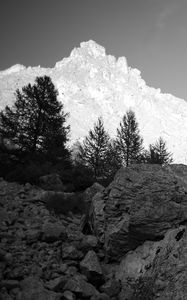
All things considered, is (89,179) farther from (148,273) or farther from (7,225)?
(148,273)

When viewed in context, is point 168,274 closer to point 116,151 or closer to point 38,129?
point 38,129

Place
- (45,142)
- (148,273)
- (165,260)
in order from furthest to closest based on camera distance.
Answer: (45,142) < (148,273) < (165,260)

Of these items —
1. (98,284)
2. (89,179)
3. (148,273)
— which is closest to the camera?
(148,273)

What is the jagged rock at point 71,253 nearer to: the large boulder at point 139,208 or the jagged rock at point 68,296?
the large boulder at point 139,208

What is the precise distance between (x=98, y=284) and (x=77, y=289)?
745mm

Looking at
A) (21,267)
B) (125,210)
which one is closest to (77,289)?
(21,267)

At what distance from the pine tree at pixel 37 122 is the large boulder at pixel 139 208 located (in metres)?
11.4

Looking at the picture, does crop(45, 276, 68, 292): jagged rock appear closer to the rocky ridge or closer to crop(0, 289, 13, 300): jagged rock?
the rocky ridge

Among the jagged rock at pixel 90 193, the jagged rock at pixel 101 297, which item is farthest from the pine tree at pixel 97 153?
the jagged rock at pixel 101 297

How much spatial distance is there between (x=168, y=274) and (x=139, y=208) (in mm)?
2021

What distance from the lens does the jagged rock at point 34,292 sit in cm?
426

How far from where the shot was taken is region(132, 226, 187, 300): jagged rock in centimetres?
403

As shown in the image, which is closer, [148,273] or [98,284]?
[148,273]

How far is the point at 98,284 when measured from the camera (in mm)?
5305
